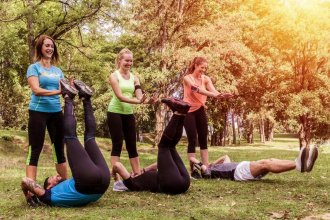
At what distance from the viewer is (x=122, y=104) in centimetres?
823

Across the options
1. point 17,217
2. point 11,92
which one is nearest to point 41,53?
point 17,217

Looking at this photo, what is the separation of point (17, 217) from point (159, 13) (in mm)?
23005

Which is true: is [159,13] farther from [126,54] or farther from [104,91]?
[126,54]

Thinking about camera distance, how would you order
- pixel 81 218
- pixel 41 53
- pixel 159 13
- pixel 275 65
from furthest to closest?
pixel 275 65 → pixel 159 13 → pixel 41 53 → pixel 81 218

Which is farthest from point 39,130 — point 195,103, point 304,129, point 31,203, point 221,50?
point 304,129

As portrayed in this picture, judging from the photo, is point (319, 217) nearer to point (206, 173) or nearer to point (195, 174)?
point (206, 173)

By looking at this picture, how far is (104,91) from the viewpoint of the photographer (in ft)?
93.4

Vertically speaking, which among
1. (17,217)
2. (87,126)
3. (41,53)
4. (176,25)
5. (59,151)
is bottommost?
(17,217)

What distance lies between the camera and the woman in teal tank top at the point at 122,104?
808 cm

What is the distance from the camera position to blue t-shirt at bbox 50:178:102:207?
6.21 meters

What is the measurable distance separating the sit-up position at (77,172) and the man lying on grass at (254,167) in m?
3.10

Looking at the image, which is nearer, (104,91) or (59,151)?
(59,151)

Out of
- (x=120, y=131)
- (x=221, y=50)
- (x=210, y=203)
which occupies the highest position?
(x=221, y=50)

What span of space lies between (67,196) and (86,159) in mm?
620
